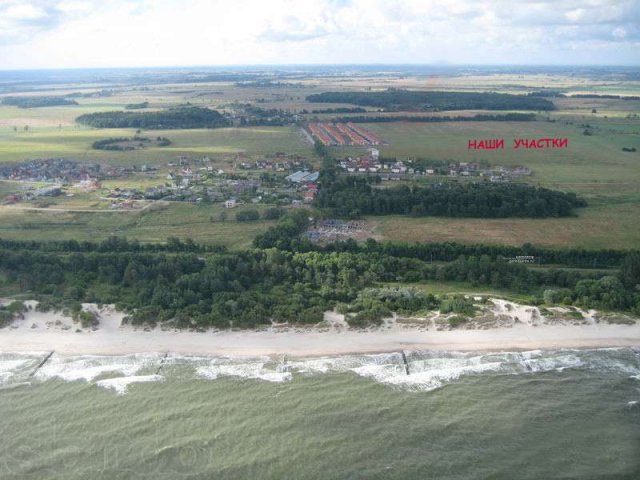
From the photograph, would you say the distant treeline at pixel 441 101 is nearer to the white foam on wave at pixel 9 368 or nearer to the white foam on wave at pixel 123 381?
the white foam on wave at pixel 123 381

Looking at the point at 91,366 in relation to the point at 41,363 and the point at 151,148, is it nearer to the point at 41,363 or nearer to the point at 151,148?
the point at 41,363

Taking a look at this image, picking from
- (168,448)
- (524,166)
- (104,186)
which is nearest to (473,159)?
(524,166)

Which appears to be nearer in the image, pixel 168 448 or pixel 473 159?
pixel 168 448

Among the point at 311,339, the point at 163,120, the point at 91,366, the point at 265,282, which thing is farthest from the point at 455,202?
the point at 163,120

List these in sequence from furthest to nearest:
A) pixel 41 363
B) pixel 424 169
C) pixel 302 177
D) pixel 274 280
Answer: pixel 424 169 → pixel 302 177 → pixel 274 280 → pixel 41 363

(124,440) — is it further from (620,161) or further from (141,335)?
(620,161)

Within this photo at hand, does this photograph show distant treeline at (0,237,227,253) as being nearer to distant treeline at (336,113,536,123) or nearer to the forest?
the forest

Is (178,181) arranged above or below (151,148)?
below
